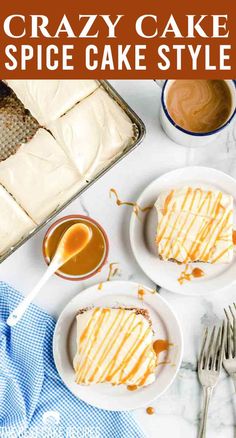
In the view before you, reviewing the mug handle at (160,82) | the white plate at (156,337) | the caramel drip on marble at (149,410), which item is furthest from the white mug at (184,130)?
the caramel drip on marble at (149,410)

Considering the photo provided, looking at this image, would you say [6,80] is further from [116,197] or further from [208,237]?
[208,237]

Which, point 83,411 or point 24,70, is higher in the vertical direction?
point 24,70

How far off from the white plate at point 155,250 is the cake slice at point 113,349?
13 centimetres

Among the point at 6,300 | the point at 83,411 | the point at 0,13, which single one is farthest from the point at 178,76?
the point at 83,411

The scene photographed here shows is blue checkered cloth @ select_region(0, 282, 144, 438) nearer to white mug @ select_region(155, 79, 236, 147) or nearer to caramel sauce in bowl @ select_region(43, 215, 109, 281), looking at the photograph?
caramel sauce in bowl @ select_region(43, 215, 109, 281)

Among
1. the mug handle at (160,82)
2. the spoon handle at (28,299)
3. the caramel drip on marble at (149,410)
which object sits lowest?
the caramel drip on marble at (149,410)

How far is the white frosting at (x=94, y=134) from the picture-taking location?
1534mm

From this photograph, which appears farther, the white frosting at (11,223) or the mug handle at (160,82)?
the mug handle at (160,82)

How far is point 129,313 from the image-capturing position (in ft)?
4.98

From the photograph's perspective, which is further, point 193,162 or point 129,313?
point 193,162

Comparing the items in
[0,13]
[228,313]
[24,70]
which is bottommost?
[228,313]

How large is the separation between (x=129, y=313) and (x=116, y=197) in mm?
303

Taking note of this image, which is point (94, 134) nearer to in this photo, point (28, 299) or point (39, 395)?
point (28, 299)

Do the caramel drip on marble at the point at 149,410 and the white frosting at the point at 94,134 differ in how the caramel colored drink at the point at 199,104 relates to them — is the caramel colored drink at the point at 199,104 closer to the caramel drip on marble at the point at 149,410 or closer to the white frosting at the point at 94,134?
the white frosting at the point at 94,134
